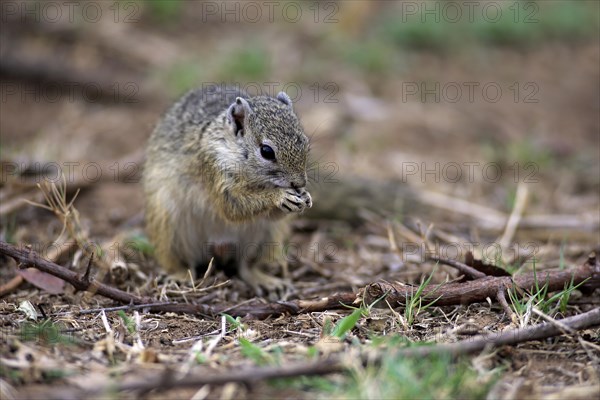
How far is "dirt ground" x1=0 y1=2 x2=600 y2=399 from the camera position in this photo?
3.09 m

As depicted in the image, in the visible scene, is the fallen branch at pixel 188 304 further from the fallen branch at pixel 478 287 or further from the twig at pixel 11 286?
the twig at pixel 11 286


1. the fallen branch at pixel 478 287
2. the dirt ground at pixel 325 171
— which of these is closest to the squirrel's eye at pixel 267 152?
the dirt ground at pixel 325 171

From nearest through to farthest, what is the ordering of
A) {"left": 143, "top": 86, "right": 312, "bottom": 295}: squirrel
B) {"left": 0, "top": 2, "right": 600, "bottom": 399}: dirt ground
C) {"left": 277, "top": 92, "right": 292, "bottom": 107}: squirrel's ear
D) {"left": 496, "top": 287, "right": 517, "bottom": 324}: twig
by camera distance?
{"left": 0, "top": 2, "right": 600, "bottom": 399}: dirt ground < {"left": 496, "top": 287, "right": 517, "bottom": 324}: twig < {"left": 143, "top": 86, "right": 312, "bottom": 295}: squirrel < {"left": 277, "top": 92, "right": 292, "bottom": 107}: squirrel's ear

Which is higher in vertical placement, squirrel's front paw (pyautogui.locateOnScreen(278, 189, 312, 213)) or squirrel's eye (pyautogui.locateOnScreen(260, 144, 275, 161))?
squirrel's eye (pyautogui.locateOnScreen(260, 144, 275, 161))

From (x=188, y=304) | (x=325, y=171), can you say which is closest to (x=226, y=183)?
(x=188, y=304)

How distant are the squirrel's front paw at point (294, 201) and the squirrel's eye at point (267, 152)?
0.23m

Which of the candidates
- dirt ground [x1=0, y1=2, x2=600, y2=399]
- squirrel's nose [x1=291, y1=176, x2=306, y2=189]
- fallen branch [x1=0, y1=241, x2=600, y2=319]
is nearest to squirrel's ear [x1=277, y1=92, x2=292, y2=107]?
squirrel's nose [x1=291, y1=176, x2=306, y2=189]

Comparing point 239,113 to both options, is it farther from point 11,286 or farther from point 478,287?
point 478,287

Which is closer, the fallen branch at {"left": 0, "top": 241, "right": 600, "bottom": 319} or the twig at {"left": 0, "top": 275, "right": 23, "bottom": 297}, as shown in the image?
the fallen branch at {"left": 0, "top": 241, "right": 600, "bottom": 319}

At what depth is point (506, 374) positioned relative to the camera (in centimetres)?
296

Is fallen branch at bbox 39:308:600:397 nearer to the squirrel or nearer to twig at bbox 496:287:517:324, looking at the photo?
twig at bbox 496:287:517:324

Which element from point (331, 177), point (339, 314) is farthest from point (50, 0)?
point (339, 314)

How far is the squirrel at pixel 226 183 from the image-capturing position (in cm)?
427

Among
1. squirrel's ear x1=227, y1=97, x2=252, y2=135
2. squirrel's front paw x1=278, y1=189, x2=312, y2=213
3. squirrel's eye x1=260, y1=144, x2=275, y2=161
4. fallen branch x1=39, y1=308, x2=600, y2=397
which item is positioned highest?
squirrel's ear x1=227, y1=97, x2=252, y2=135
